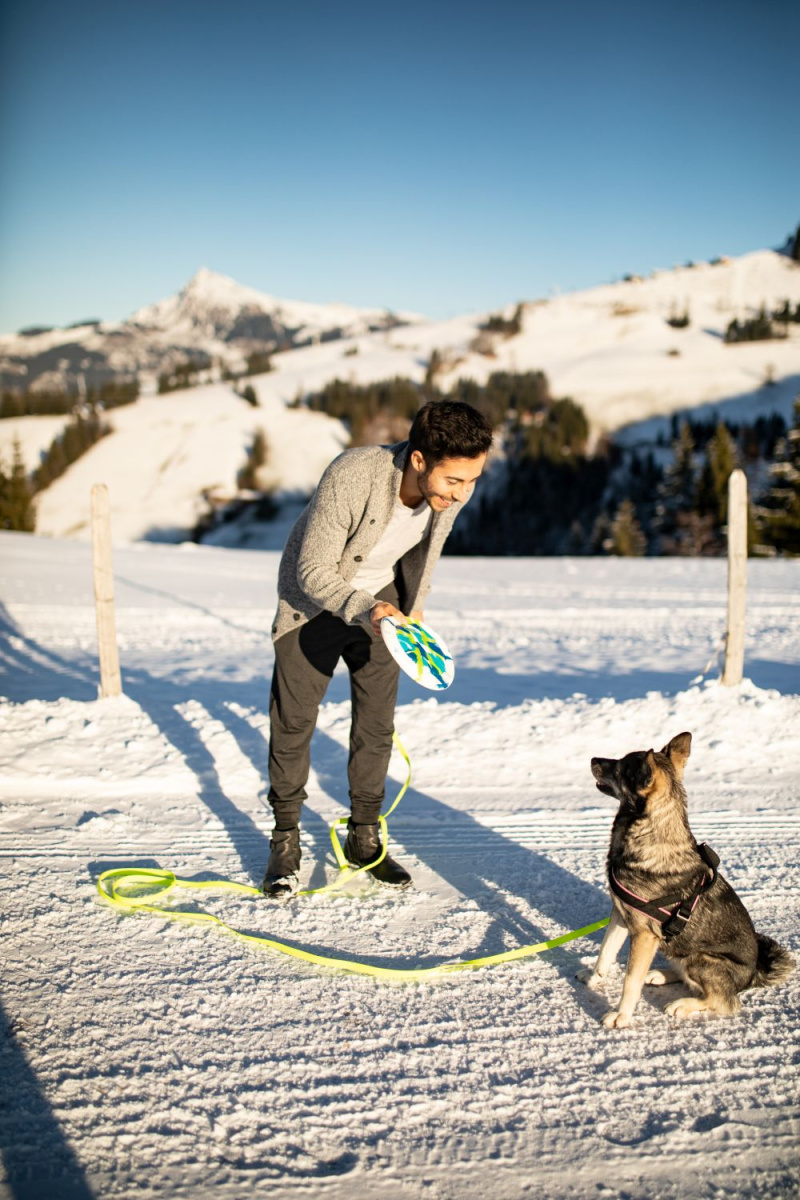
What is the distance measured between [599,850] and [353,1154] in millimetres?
2438

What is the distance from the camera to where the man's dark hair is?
309cm

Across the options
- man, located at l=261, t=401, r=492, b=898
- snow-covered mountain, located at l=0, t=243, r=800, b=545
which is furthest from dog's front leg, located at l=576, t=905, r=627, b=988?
snow-covered mountain, located at l=0, t=243, r=800, b=545

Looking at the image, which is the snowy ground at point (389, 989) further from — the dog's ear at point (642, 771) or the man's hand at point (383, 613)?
the man's hand at point (383, 613)

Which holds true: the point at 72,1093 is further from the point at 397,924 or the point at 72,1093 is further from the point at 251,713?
the point at 251,713

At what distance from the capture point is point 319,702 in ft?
11.9

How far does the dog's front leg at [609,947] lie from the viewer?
9.47 ft

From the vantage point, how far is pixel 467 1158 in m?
2.16

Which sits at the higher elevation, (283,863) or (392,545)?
(392,545)

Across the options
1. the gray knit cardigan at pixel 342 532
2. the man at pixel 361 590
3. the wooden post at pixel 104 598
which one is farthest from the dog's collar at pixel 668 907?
the wooden post at pixel 104 598

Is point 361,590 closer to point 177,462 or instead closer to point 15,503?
point 15,503

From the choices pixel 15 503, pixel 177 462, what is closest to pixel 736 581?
pixel 15 503

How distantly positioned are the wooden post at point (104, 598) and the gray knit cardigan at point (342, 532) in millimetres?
3203

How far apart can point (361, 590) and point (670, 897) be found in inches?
70.5

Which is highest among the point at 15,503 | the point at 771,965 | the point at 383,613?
the point at 15,503
